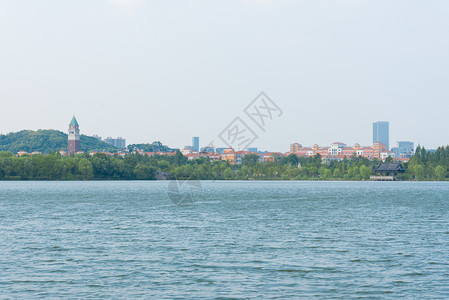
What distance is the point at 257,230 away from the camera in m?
38.7

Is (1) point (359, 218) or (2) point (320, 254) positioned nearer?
(2) point (320, 254)

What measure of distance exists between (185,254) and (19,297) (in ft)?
33.6

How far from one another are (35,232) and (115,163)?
161 m

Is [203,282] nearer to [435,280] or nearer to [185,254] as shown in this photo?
[185,254]

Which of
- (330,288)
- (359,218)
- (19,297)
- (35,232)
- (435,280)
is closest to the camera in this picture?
(19,297)

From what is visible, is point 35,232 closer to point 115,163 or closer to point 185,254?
point 185,254

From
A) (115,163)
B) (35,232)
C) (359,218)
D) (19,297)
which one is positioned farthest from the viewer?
(115,163)

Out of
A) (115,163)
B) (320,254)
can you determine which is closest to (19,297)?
(320,254)

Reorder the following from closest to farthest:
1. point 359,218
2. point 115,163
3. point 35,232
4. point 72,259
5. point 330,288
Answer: point 330,288 → point 72,259 → point 35,232 → point 359,218 → point 115,163

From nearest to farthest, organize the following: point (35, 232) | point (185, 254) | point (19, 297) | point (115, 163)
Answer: point (19, 297) → point (185, 254) → point (35, 232) → point (115, 163)

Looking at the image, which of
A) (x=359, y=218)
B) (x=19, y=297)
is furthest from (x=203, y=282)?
(x=359, y=218)

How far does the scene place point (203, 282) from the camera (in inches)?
846

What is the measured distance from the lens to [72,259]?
2617 centimetres

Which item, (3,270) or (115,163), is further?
(115,163)
